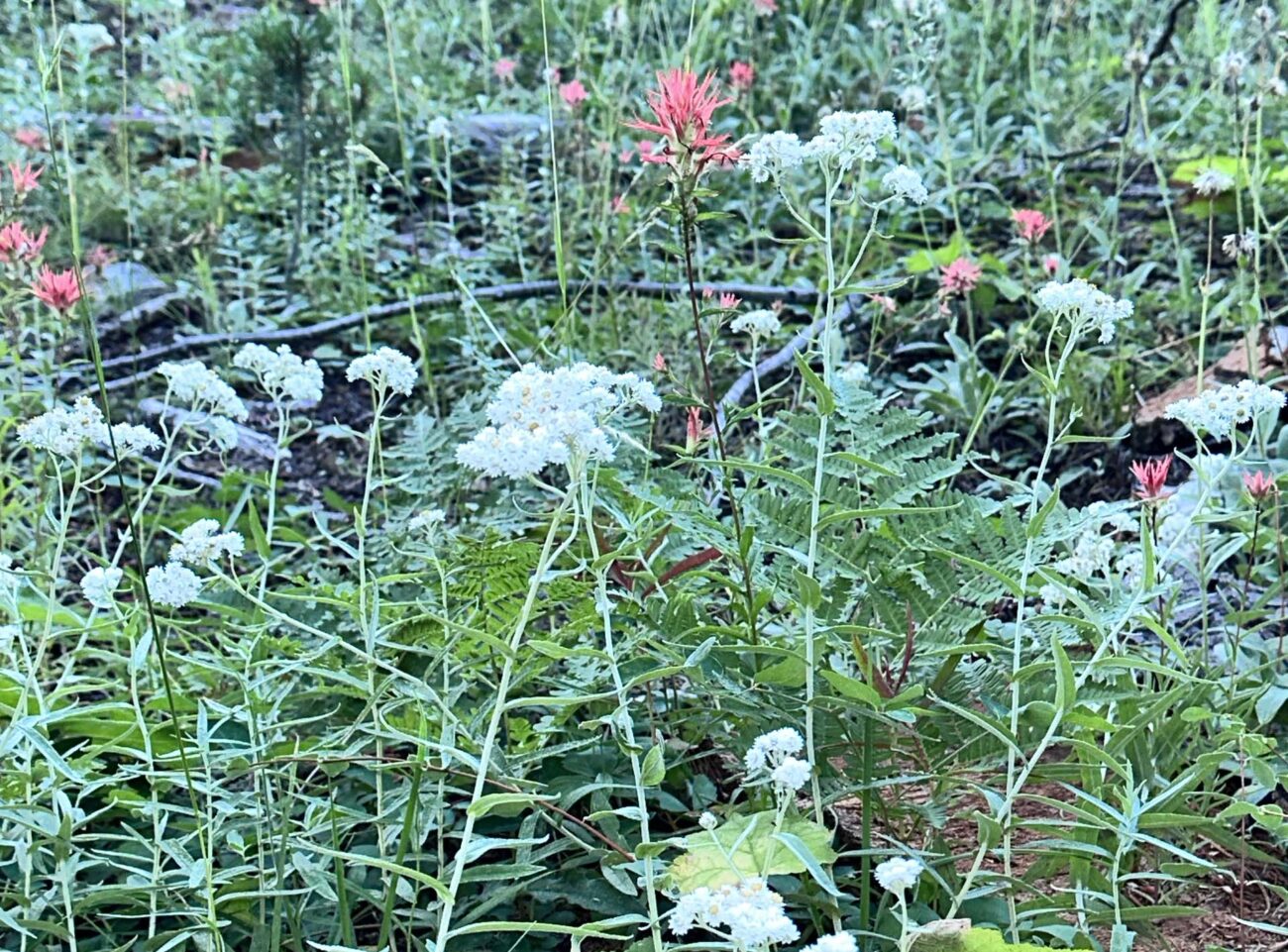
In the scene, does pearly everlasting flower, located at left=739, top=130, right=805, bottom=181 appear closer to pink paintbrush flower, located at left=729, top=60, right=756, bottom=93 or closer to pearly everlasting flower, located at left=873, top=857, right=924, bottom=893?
pearly everlasting flower, located at left=873, top=857, right=924, bottom=893

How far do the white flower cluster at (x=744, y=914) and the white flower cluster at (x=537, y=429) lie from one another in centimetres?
35

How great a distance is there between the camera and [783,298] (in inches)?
133

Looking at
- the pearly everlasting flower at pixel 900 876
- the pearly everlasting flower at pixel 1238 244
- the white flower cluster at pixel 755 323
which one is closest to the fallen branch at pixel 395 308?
the pearly everlasting flower at pixel 1238 244

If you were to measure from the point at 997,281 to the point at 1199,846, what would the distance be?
1.78m

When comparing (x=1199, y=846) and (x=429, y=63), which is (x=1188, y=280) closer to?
(x=1199, y=846)

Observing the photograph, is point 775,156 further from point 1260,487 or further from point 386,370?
point 1260,487

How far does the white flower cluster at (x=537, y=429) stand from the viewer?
1.04 meters

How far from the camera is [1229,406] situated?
140 cm

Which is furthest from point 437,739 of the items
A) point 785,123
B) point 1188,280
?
point 785,123

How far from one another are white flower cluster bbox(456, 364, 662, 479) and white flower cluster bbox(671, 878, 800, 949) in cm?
35

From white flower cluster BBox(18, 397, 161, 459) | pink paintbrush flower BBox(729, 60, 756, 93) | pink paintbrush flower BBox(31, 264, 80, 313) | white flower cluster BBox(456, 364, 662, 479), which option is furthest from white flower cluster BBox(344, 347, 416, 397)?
pink paintbrush flower BBox(729, 60, 756, 93)

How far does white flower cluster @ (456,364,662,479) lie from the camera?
104 cm

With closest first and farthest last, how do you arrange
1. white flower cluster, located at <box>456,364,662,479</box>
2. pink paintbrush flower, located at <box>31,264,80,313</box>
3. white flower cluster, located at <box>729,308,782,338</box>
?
white flower cluster, located at <box>456,364,662,479</box>
white flower cluster, located at <box>729,308,782,338</box>
pink paintbrush flower, located at <box>31,264,80,313</box>

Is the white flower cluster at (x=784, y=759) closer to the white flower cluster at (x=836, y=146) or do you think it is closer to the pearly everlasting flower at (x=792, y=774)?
the pearly everlasting flower at (x=792, y=774)
